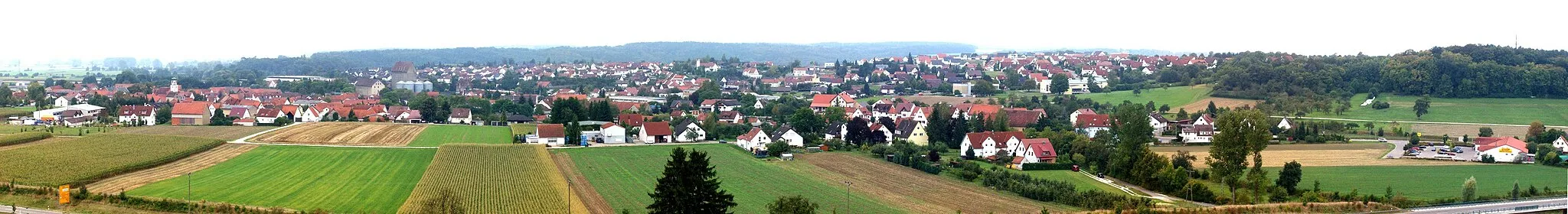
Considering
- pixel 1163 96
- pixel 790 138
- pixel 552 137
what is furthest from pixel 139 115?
pixel 1163 96

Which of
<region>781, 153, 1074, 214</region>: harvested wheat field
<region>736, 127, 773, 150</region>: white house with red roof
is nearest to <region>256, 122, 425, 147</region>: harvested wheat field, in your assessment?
<region>736, 127, 773, 150</region>: white house with red roof

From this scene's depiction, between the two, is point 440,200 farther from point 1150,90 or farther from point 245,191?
point 1150,90

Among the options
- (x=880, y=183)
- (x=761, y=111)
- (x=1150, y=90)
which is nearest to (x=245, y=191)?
(x=880, y=183)

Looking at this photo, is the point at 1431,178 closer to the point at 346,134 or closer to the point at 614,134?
the point at 614,134

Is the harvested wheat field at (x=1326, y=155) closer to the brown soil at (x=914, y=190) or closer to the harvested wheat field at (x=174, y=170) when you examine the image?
the brown soil at (x=914, y=190)

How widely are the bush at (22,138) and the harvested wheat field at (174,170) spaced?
5350 millimetres

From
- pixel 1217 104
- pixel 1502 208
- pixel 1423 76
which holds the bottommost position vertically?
pixel 1502 208

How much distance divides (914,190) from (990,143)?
9342 millimetres

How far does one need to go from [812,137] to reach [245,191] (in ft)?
64.7

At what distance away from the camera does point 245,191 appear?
2530cm

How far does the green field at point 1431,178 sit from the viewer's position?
88.3ft

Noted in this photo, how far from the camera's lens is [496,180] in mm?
27031

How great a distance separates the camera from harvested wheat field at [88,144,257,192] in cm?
2575

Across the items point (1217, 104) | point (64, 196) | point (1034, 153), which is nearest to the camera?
point (64, 196)
